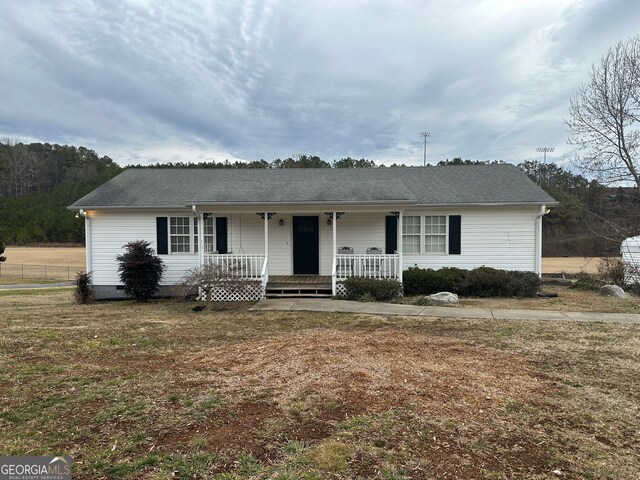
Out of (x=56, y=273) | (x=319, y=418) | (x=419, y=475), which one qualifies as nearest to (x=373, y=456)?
(x=419, y=475)

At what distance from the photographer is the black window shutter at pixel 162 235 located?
14.0 meters

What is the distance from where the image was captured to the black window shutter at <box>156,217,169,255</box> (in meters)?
14.0

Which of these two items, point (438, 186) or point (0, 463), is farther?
point (438, 186)

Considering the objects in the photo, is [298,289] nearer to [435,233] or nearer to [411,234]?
[411,234]

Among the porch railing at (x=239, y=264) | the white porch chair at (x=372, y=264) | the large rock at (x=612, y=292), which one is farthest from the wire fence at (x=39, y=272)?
the large rock at (x=612, y=292)

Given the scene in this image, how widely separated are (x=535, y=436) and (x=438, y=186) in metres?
12.4

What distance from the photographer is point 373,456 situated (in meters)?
3.23

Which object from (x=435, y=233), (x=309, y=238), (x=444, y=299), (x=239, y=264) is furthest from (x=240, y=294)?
(x=435, y=233)

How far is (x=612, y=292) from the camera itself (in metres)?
12.7

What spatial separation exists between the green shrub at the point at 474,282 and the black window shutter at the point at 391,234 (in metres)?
1.25

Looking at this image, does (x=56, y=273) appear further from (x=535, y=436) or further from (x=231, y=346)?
(x=535, y=436)

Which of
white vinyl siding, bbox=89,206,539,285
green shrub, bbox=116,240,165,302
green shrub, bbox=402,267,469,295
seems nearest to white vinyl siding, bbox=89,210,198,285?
white vinyl siding, bbox=89,206,539,285

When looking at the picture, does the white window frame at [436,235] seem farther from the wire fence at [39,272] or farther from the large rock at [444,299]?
the wire fence at [39,272]

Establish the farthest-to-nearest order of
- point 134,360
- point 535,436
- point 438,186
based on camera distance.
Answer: point 438,186, point 134,360, point 535,436
